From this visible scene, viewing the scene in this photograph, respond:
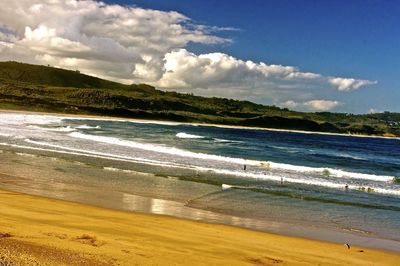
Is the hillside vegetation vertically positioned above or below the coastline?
above

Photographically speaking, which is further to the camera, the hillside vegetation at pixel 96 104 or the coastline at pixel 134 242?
the hillside vegetation at pixel 96 104

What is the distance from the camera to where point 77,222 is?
1023cm

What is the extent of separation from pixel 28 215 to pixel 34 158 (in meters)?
15.2

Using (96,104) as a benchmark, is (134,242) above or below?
below

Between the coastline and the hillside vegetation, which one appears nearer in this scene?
the coastline

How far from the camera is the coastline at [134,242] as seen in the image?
768 centimetres

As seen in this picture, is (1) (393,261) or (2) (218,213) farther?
(2) (218,213)

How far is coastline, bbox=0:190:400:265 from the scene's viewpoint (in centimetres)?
768

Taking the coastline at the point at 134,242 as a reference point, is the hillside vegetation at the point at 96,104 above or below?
above

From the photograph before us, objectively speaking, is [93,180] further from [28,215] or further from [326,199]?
[326,199]

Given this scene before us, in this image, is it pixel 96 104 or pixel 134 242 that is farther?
pixel 96 104

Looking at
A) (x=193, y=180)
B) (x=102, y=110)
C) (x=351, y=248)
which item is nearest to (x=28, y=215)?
(x=351, y=248)

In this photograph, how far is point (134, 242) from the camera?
353 inches

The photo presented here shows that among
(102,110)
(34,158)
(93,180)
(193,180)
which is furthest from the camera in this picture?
(102,110)
